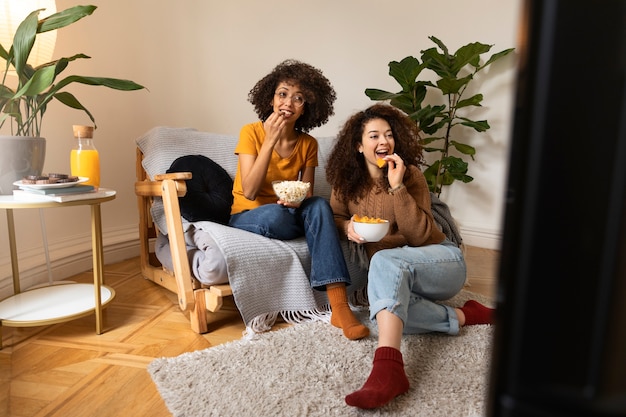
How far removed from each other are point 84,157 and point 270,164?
2.12 feet

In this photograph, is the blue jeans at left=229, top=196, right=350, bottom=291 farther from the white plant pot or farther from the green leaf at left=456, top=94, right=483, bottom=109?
the green leaf at left=456, top=94, right=483, bottom=109

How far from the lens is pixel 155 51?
240 cm

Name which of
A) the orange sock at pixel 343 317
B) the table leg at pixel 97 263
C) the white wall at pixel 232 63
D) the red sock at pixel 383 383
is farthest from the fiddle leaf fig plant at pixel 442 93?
the table leg at pixel 97 263

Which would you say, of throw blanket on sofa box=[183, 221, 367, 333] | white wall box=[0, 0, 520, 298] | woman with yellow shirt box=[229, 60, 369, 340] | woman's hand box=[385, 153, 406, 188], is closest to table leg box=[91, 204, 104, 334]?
throw blanket on sofa box=[183, 221, 367, 333]

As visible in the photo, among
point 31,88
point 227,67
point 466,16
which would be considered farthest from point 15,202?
point 466,16

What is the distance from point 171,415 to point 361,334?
587 millimetres

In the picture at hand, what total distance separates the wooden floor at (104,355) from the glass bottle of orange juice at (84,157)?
50 cm

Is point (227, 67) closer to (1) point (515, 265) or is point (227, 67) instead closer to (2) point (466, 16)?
(2) point (466, 16)

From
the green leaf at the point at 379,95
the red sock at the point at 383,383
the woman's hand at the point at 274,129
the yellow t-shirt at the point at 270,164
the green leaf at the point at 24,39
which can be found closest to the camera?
the red sock at the point at 383,383

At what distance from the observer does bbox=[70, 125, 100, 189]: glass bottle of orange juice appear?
1.48 m

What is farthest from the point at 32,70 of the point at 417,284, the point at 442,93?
the point at 442,93

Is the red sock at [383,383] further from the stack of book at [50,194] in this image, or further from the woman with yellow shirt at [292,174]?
the stack of book at [50,194]

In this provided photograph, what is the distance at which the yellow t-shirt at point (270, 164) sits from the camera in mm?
1653

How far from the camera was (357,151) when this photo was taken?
60.7 inches
